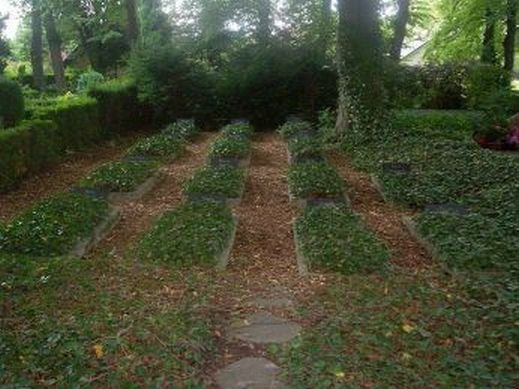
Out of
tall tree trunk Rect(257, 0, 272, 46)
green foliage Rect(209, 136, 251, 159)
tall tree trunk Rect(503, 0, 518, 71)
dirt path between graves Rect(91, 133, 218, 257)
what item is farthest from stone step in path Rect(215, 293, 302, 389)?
tall tree trunk Rect(503, 0, 518, 71)

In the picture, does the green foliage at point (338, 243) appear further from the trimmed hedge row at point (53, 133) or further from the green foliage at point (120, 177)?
the trimmed hedge row at point (53, 133)

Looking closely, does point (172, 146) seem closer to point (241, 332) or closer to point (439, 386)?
point (241, 332)

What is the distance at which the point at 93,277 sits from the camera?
5074mm

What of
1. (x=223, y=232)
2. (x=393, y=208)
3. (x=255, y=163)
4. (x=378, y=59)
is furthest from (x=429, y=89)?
(x=223, y=232)

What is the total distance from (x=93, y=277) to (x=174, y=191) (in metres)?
4.23

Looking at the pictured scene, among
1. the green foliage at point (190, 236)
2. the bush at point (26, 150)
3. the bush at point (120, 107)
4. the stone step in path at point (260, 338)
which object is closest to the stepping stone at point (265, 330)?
the stone step in path at point (260, 338)

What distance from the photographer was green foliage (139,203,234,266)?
565 centimetres

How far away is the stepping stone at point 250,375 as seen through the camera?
351 cm

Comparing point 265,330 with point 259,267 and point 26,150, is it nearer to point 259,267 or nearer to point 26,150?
point 259,267

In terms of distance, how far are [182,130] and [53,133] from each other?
4.09 metres

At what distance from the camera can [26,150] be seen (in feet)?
31.7

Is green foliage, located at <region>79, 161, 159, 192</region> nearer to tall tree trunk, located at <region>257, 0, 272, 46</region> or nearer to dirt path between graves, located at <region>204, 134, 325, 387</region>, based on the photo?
dirt path between graves, located at <region>204, 134, 325, 387</region>

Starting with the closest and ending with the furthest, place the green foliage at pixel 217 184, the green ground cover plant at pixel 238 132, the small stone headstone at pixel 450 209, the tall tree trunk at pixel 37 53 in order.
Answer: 1. the small stone headstone at pixel 450 209
2. the green foliage at pixel 217 184
3. the green ground cover plant at pixel 238 132
4. the tall tree trunk at pixel 37 53

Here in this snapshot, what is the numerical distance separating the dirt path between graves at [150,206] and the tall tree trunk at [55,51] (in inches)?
797
